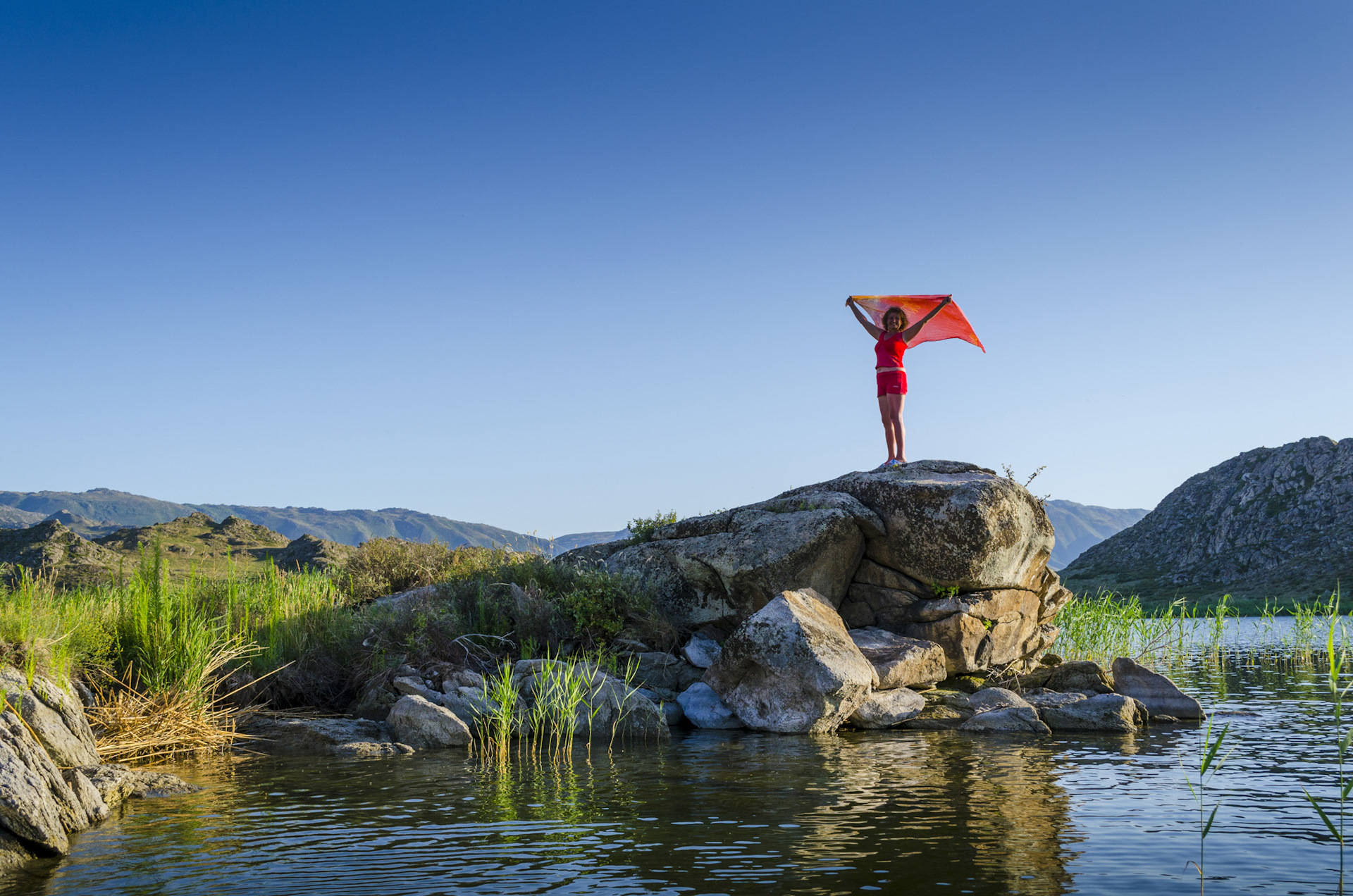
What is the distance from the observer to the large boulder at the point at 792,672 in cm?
1416

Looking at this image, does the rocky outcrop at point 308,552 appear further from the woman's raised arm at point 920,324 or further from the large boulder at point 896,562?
the woman's raised arm at point 920,324

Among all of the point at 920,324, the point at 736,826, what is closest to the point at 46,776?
the point at 736,826

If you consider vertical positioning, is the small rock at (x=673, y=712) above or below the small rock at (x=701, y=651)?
below

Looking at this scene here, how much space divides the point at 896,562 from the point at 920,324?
15.7ft

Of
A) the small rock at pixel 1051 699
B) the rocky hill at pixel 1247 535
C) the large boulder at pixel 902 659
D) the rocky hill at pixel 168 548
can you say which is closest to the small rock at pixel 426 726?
the large boulder at pixel 902 659

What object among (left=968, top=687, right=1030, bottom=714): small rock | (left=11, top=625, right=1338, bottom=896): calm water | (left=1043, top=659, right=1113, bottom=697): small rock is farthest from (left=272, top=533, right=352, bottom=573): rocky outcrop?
(left=1043, top=659, right=1113, bottom=697): small rock

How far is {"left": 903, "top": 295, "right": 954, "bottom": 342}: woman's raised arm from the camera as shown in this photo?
19219mm

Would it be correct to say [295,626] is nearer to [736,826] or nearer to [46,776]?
[46,776]

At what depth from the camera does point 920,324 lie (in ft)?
63.2

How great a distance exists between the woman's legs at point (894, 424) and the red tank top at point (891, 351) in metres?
0.65

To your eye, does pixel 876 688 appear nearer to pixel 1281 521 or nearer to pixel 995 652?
pixel 995 652

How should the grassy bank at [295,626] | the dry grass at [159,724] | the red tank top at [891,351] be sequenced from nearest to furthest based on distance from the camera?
the dry grass at [159,724], the grassy bank at [295,626], the red tank top at [891,351]

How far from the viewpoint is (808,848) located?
7.57m

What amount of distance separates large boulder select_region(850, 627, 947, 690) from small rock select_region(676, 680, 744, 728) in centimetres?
228
